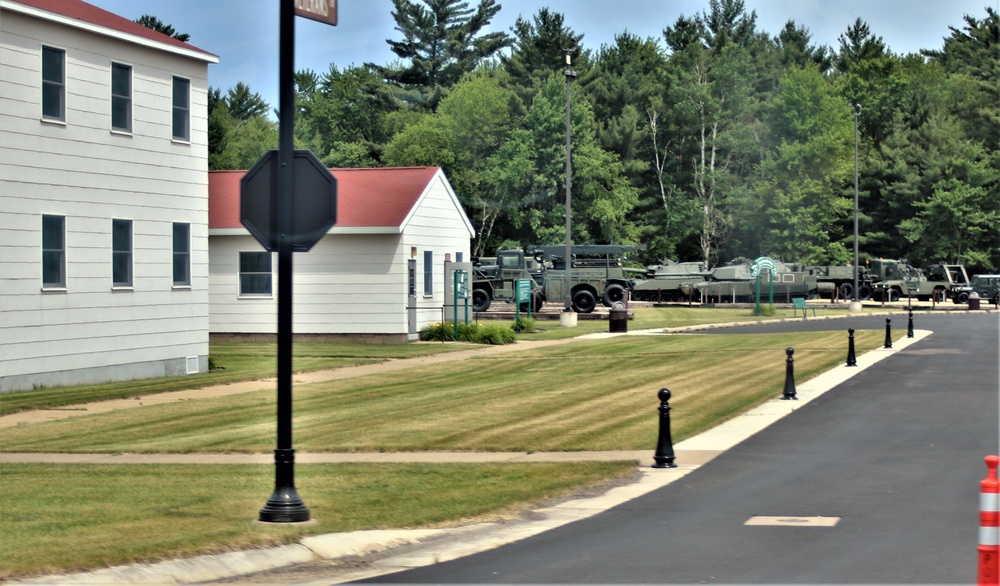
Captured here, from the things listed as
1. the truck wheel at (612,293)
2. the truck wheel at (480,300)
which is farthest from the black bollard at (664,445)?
the truck wheel at (612,293)

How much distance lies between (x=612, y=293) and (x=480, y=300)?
689 centimetres

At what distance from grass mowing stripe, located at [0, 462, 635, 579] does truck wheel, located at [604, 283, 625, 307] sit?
39.0 m

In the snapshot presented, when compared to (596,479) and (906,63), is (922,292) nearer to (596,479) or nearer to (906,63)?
(906,63)

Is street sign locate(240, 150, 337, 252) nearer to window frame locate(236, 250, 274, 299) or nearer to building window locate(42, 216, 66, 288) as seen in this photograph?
building window locate(42, 216, 66, 288)

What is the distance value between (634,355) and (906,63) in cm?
8052

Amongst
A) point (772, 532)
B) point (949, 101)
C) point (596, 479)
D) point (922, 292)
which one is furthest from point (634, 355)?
point (949, 101)

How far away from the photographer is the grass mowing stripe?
995 cm

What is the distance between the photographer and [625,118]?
89.8m

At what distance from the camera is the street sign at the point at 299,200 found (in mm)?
11000

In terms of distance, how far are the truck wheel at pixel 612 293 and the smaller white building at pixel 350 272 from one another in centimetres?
1589

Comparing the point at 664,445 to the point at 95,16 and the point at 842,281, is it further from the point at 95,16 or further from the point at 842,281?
the point at 842,281

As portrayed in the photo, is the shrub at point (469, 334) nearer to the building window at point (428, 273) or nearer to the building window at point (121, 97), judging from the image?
the building window at point (428, 273)

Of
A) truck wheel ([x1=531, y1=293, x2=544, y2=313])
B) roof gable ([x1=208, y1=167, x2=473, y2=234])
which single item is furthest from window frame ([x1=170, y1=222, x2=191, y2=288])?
truck wheel ([x1=531, y1=293, x2=544, y2=313])

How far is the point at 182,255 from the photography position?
28.1 metres
